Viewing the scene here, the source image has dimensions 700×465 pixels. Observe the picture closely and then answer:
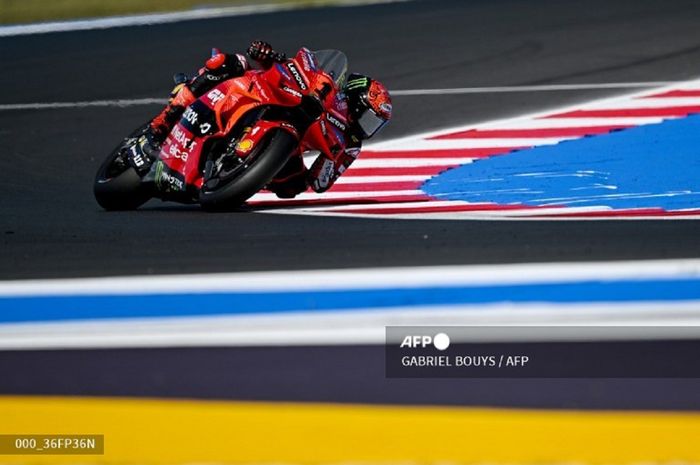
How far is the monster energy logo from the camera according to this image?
7.80 meters

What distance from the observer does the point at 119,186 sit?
7918 millimetres

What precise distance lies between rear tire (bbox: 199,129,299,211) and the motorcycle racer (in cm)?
39

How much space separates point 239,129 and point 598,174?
92.1 inches

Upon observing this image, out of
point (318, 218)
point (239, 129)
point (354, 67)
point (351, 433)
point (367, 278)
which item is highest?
point (354, 67)

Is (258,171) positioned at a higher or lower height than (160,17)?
lower

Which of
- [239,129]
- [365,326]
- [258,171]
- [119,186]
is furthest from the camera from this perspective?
[119,186]

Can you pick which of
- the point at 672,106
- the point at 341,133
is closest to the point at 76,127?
the point at 341,133

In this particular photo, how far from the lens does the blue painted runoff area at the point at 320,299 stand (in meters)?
4.23

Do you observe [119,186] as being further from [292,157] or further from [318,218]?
[318,218]

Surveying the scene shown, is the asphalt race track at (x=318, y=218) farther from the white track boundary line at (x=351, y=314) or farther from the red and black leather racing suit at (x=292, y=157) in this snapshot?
the red and black leather racing suit at (x=292, y=157)

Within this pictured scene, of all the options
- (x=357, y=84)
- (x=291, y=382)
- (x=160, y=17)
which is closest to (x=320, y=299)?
(x=291, y=382)

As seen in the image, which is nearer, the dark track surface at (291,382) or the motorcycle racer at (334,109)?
the dark track surface at (291,382)

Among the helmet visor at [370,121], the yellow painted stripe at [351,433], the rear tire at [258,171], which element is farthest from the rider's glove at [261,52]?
the yellow painted stripe at [351,433]

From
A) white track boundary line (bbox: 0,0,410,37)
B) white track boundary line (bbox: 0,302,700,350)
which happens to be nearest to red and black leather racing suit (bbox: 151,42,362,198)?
white track boundary line (bbox: 0,302,700,350)
